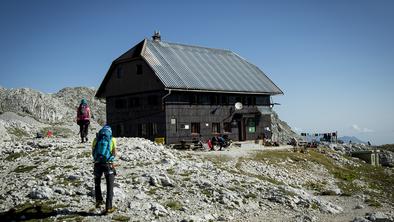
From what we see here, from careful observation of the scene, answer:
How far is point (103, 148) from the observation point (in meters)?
11.8

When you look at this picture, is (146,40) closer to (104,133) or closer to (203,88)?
(203,88)

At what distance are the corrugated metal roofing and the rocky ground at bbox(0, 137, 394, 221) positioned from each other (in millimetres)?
13187

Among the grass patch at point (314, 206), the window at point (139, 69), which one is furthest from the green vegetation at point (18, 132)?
the grass patch at point (314, 206)

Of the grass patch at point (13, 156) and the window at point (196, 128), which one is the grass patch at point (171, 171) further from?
the window at point (196, 128)

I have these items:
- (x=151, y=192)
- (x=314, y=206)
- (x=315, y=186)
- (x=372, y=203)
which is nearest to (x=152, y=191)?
(x=151, y=192)

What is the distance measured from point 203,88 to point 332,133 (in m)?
29.4

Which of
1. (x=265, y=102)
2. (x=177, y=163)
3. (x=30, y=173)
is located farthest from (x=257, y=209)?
(x=265, y=102)

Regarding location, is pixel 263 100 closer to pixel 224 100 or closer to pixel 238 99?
pixel 238 99

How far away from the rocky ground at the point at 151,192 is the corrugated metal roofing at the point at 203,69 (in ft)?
43.3

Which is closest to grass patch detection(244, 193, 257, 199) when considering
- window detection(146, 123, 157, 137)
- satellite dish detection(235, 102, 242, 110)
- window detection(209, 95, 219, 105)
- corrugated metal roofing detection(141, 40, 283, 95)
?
corrugated metal roofing detection(141, 40, 283, 95)

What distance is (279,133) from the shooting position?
232ft

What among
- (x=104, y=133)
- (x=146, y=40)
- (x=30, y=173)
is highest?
(x=146, y=40)

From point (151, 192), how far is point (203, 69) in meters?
27.3

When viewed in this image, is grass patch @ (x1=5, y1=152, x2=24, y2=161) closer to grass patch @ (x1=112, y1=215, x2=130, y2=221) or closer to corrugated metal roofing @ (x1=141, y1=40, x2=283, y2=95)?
grass patch @ (x1=112, y1=215, x2=130, y2=221)
